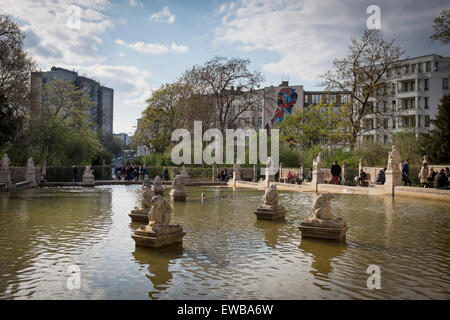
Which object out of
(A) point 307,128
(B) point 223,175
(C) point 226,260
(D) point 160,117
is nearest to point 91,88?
(D) point 160,117

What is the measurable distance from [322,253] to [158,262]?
3455 mm

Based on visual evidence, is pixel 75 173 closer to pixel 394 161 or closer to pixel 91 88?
pixel 91 88

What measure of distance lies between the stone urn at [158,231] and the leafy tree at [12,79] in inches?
996

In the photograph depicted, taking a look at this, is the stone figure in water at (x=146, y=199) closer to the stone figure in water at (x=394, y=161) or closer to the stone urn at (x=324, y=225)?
the stone urn at (x=324, y=225)

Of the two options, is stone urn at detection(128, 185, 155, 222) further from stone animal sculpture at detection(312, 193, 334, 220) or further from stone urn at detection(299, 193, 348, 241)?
stone animal sculpture at detection(312, 193, 334, 220)

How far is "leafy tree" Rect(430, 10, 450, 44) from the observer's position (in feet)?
99.8

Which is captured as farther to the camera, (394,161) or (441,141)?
(441,141)

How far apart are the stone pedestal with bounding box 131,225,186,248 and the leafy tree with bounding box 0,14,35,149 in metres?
25.3

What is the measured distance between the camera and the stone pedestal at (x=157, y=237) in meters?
8.59

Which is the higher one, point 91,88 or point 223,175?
point 91,88

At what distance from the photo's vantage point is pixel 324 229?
31.4 ft

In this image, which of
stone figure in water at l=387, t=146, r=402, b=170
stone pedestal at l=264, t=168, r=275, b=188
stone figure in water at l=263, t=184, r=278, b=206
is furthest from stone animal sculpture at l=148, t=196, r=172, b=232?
stone pedestal at l=264, t=168, r=275, b=188

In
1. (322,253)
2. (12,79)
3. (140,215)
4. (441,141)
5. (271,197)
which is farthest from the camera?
(12,79)

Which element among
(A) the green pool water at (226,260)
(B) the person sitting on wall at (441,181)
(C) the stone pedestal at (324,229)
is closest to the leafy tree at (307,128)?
(B) the person sitting on wall at (441,181)
